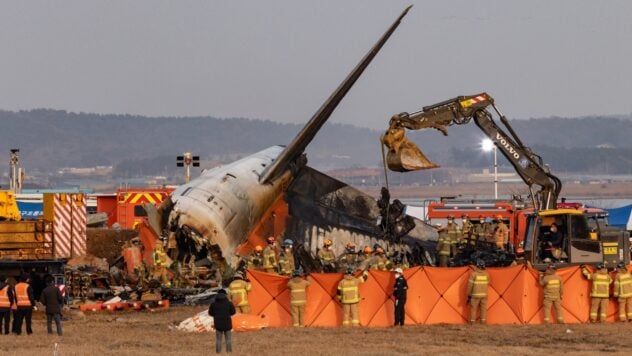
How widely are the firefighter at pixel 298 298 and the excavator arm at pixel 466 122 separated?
29.3ft

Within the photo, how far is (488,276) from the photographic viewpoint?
2980 centimetres

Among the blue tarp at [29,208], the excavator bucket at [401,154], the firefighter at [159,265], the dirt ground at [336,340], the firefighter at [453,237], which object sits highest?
the excavator bucket at [401,154]

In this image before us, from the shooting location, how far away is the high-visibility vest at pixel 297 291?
29.0 m

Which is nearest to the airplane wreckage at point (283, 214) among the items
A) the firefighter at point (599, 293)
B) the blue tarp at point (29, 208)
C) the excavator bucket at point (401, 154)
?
the excavator bucket at point (401, 154)

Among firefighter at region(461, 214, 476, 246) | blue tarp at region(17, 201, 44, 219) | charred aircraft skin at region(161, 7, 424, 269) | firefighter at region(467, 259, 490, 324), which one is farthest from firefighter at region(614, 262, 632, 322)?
blue tarp at region(17, 201, 44, 219)

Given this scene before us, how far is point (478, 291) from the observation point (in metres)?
29.4

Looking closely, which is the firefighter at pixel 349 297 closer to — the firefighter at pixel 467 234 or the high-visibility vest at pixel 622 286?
the high-visibility vest at pixel 622 286

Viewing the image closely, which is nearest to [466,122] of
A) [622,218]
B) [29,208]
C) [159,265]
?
[159,265]

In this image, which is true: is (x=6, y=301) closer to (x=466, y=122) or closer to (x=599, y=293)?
(x=599, y=293)

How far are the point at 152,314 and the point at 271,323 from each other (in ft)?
14.1

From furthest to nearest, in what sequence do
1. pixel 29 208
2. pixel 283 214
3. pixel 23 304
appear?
pixel 29 208
pixel 283 214
pixel 23 304

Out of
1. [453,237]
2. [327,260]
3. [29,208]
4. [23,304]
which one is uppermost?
[29,208]

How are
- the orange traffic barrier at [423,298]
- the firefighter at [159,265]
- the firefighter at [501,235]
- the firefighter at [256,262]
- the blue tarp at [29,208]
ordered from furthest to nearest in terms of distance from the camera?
1. the blue tarp at [29,208]
2. the firefighter at [501,235]
3. the firefighter at [159,265]
4. the firefighter at [256,262]
5. the orange traffic barrier at [423,298]

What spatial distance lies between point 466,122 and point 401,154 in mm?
2230
